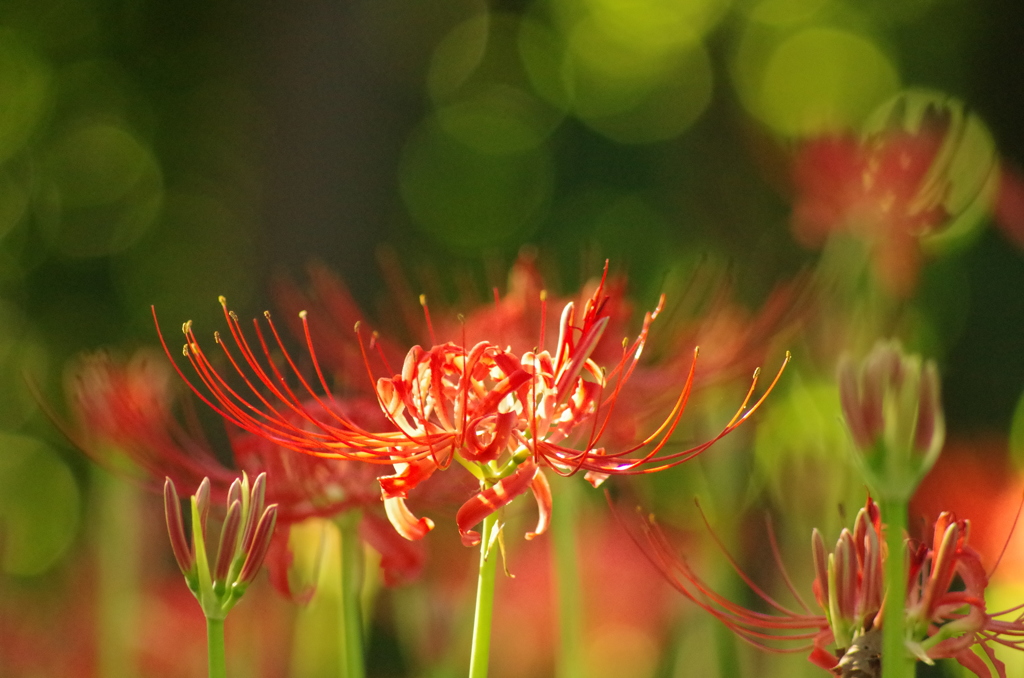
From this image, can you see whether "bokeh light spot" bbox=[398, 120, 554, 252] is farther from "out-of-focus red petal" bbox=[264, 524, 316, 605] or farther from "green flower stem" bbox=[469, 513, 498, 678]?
"green flower stem" bbox=[469, 513, 498, 678]

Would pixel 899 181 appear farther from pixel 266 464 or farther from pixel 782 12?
pixel 782 12

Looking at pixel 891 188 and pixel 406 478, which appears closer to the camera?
pixel 406 478

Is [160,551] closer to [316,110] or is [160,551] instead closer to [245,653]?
[245,653]

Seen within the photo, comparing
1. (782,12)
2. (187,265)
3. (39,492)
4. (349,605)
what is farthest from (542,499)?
(782,12)

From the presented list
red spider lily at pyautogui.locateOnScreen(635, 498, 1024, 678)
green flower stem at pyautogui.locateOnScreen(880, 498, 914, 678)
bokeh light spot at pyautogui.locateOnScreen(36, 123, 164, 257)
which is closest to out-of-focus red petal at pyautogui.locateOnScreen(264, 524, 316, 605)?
red spider lily at pyautogui.locateOnScreen(635, 498, 1024, 678)

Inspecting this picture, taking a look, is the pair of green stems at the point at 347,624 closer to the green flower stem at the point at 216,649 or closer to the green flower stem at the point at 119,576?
the green flower stem at the point at 216,649

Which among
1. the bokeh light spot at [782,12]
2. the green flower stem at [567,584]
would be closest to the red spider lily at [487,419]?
the green flower stem at [567,584]

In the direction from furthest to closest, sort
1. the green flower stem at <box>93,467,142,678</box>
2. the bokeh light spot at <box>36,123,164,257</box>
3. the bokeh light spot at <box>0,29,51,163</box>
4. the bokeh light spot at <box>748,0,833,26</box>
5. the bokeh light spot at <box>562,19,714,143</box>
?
1. the bokeh light spot at <box>748,0,833,26</box>
2. the bokeh light spot at <box>562,19,714,143</box>
3. the bokeh light spot at <box>36,123,164,257</box>
4. the bokeh light spot at <box>0,29,51,163</box>
5. the green flower stem at <box>93,467,142,678</box>
